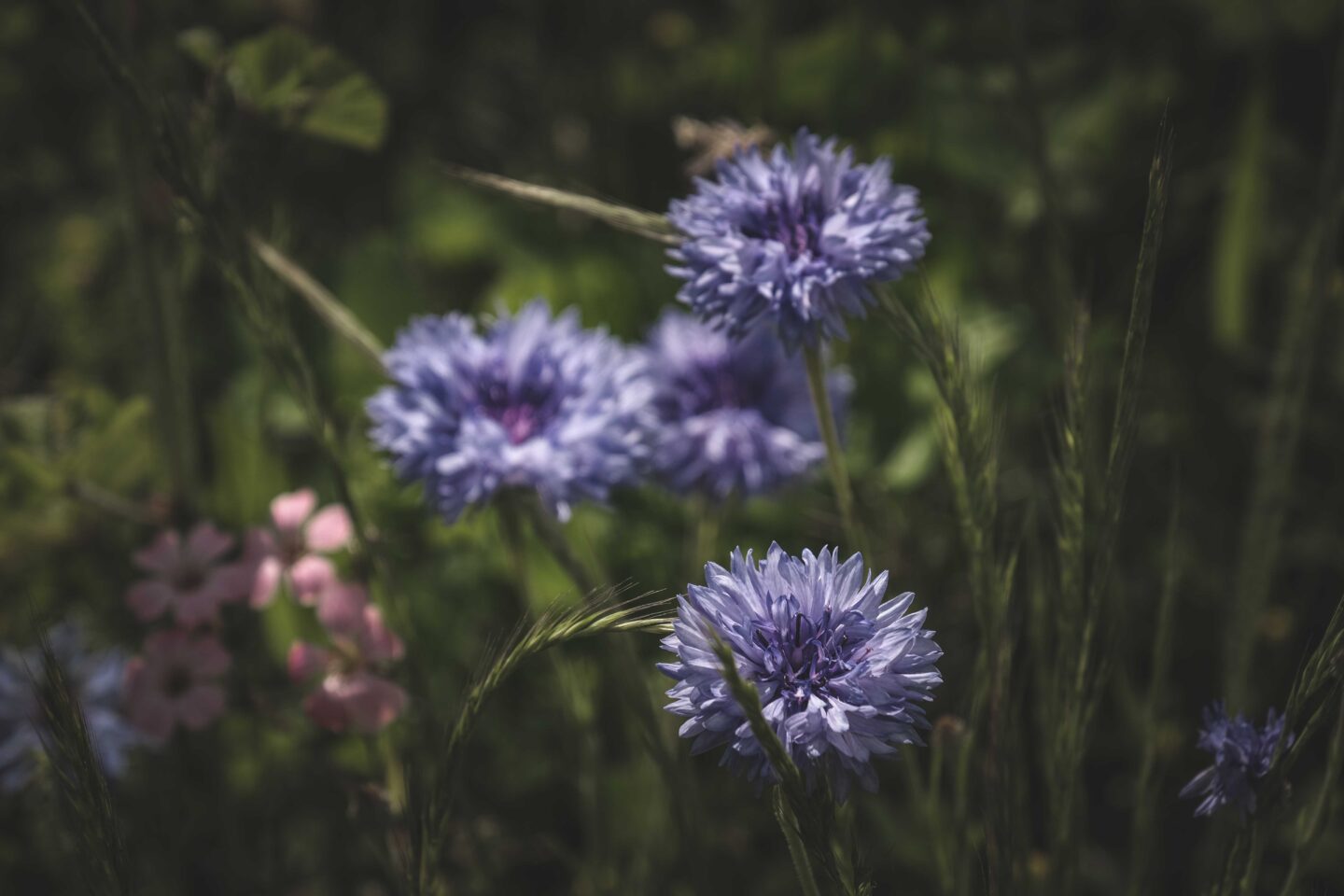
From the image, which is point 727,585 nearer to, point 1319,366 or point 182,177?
point 182,177

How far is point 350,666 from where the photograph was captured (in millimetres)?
689

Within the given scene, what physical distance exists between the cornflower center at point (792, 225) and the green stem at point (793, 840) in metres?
0.24

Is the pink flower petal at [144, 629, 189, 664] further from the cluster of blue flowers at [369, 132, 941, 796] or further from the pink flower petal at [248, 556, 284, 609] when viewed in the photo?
the cluster of blue flowers at [369, 132, 941, 796]

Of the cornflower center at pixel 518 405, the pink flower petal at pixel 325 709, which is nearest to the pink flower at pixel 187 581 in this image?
the pink flower petal at pixel 325 709

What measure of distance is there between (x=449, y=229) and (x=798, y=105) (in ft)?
1.26

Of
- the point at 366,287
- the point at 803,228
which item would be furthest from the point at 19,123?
the point at 803,228

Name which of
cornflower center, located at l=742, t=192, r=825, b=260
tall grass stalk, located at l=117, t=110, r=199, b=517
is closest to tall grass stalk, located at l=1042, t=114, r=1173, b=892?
cornflower center, located at l=742, t=192, r=825, b=260

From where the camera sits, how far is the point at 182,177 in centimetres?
56

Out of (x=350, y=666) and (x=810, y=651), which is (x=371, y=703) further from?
(x=810, y=651)

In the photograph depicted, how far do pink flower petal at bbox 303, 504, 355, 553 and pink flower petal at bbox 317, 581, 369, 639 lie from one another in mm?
42

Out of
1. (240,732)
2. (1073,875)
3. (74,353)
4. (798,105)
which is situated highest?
(798,105)

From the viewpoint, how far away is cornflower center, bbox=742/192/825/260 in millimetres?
532

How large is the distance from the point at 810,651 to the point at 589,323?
659 millimetres

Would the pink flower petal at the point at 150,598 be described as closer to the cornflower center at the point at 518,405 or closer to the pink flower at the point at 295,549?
the pink flower at the point at 295,549
